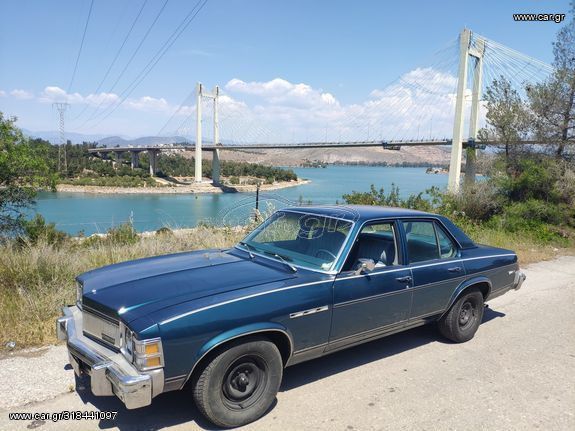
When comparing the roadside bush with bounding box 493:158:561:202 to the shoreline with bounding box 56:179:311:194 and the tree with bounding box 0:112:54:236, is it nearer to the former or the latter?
the tree with bounding box 0:112:54:236

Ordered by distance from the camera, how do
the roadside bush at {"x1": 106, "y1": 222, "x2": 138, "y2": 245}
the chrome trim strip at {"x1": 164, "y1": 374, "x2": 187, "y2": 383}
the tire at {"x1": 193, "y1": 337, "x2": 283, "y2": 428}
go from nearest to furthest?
the chrome trim strip at {"x1": 164, "y1": 374, "x2": 187, "y2": 383} → the tire at {"x1": 193, "y1": 337, "x2": 283, "y2": 428} → the roadside bush at {"x1": 106, "y1": 222, "x2": 138, "y2": 245}

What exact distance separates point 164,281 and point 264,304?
79 cm

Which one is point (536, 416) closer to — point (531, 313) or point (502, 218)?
point (531, 313)

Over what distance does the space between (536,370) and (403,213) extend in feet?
6.14

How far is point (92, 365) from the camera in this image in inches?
112

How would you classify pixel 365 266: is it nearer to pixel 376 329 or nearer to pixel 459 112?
pixel 376 329

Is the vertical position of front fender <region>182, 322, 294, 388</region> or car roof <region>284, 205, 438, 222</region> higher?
car roof <region>284, 205, 438, 222</region>

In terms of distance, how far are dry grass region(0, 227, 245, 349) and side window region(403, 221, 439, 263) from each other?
356cm

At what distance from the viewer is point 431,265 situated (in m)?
4.37

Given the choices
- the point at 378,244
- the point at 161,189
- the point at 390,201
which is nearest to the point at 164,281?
the point at 378,244

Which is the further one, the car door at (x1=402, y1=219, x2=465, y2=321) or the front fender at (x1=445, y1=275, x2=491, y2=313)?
the front fender at (x1=445, y1=275, x2=491, y2=313)

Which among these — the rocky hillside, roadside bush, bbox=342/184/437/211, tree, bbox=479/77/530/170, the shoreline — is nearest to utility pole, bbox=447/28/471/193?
tree, bbox=479/77/530/170

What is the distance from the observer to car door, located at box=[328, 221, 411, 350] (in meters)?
3.58

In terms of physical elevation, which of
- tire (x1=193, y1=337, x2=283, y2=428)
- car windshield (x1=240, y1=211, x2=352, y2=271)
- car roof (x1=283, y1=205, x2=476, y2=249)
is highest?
car roof (x1=283, y1=205, x2=476, y2=249)
